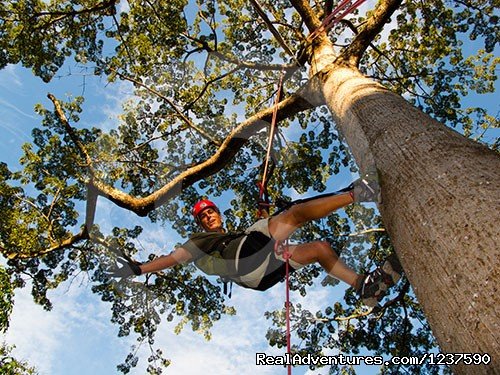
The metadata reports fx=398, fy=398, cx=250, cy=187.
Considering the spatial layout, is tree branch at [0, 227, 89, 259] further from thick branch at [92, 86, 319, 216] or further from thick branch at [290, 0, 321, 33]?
thick branch at [290, 0, 321, 33]

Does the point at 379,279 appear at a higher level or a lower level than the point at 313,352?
lower

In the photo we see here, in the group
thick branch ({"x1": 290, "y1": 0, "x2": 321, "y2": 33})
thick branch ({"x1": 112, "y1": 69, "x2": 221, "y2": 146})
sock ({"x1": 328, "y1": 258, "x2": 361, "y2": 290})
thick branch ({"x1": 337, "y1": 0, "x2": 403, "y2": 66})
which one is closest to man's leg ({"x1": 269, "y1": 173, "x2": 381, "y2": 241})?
sock ({"x1": 328, "y1": 258, "x2": 361, "y2": 290})

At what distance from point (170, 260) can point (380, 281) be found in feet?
7.11

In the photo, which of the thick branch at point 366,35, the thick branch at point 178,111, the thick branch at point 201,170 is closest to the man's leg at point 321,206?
the thick branch at point 366,35

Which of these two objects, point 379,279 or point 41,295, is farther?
point 41,295

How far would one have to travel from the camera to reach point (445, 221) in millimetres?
1516

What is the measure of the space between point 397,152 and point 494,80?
8.47 m

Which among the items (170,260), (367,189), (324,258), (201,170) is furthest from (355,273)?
(201,170)

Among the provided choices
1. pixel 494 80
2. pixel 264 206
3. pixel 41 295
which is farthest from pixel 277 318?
pixel 494 80

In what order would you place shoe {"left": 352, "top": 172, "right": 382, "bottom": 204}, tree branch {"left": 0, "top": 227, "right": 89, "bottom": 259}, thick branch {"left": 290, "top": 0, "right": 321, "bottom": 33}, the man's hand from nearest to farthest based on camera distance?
shoe {"left": 352, "top": 172, "right": 382, "bottom": 204} → the man's hand → thick branch {"left": 290, "top": 0, "right": 321, "bottom": 33} → tree branch {"left": 0, "top": 227, "right": 89, "bottom": 259}

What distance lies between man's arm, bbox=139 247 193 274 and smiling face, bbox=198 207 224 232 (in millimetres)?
468

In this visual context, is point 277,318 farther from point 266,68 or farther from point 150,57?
point 150,57

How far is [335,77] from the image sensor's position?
14.1 ft

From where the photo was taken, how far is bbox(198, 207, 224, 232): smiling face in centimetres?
454
